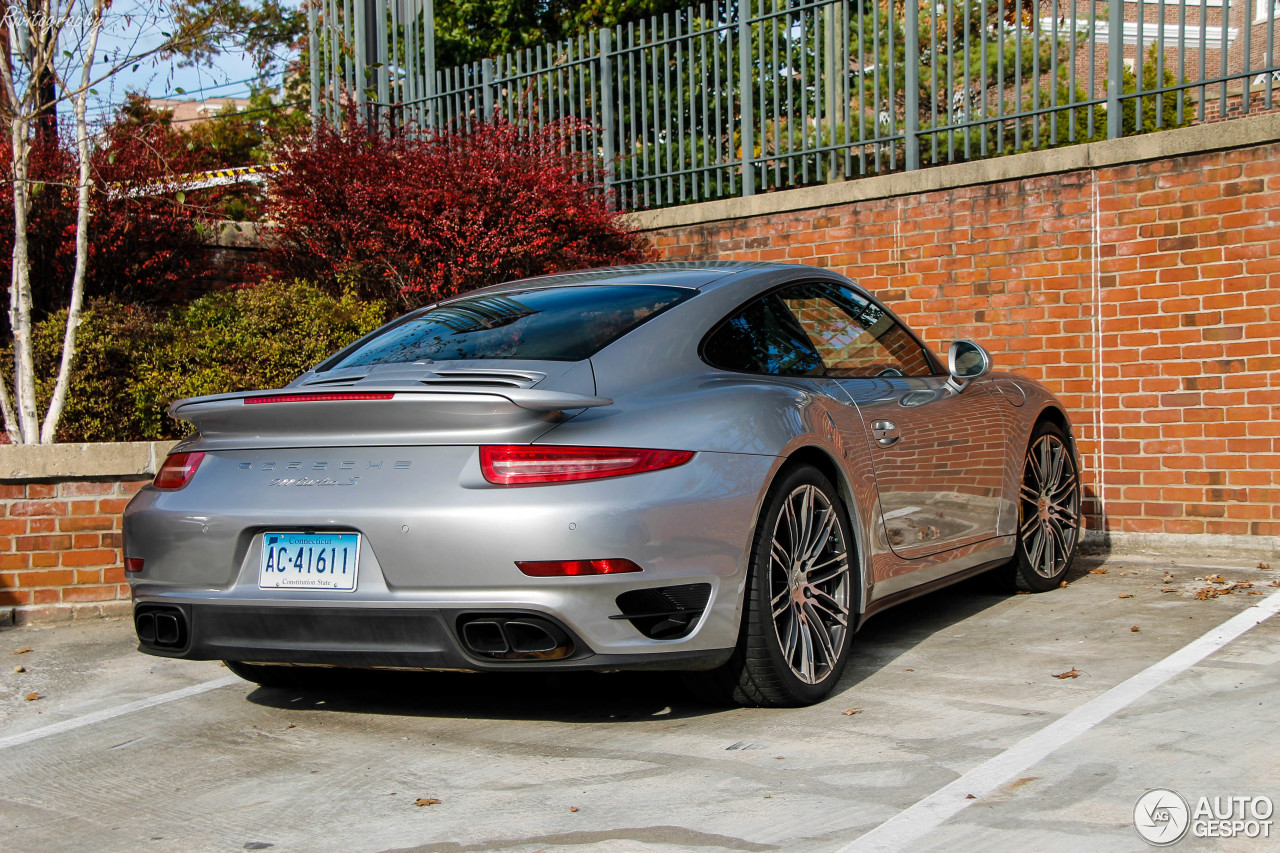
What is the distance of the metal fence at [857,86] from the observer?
25.9ft

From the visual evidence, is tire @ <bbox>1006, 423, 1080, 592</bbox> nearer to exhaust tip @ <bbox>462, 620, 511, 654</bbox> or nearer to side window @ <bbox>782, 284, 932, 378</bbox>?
side window @ <bbox>782, 284, 932, 378</bbox>

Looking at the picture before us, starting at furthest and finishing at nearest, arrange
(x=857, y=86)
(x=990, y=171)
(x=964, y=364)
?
(x=857, y=86)
(x=990, y=171)
(x=964, y=364)

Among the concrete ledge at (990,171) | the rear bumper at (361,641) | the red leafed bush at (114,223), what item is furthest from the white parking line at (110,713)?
the concrete ledge at (990,171)

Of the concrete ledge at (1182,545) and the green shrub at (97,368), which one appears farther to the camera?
the green shrub at (97,368)

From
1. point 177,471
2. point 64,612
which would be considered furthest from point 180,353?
→ point 177,471

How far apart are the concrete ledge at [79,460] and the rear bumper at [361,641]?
2.69 meters

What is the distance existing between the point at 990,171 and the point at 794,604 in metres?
4.92

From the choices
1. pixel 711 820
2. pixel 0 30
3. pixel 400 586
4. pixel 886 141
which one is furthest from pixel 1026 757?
pixel 0 30

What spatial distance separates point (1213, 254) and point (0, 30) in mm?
7365

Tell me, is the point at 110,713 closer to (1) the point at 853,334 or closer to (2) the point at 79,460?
(2) the point at 79,460

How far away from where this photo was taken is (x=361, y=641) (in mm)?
3713

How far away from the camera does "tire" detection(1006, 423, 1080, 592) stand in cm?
609

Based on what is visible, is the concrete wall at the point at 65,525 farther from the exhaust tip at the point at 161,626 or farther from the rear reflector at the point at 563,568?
the rear reflector at the point at 563,568

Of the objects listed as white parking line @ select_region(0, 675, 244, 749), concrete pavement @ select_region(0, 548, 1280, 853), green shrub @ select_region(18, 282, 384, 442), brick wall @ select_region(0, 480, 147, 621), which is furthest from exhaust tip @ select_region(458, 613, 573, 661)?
green shrub @ select_region(18, 282, 384, 442)
